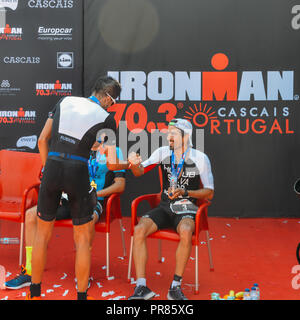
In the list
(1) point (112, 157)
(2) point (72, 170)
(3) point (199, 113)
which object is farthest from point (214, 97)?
(2) point (72, 170)

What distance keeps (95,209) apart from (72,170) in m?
0.91

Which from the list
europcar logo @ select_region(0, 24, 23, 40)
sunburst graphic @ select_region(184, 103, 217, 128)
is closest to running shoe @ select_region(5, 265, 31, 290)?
sunburst graphic @ select_region(184, 103, 217, 128)

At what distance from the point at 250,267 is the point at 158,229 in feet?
3.18

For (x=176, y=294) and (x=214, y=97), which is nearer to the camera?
(x=176, y=294)

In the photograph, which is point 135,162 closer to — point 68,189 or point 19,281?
point 68,189

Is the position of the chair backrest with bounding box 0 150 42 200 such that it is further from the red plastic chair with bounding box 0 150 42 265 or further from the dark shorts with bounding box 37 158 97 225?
the dark shorts with bounding box 37 158 97 225

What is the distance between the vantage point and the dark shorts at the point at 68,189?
2709 mm

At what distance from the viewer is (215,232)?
4.90 meters

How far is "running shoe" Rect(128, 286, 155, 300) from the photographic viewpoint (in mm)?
2973

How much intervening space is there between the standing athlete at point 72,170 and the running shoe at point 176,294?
0.59 meters

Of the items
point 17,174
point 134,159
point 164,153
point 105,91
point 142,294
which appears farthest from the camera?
point 17,174

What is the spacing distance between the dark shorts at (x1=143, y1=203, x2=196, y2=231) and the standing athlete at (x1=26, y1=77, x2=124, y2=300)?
2.18ft

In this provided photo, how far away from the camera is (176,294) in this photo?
118 inches

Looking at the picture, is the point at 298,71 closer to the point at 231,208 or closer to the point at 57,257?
the point at 231,208
